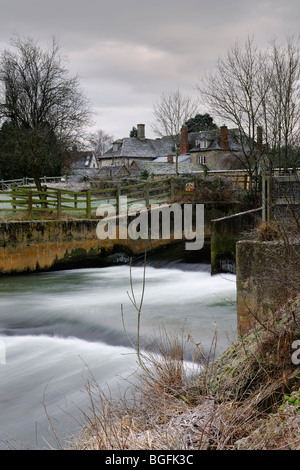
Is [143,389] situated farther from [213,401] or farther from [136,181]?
[136,181]

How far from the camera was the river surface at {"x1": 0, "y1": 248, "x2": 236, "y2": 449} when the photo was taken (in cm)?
625

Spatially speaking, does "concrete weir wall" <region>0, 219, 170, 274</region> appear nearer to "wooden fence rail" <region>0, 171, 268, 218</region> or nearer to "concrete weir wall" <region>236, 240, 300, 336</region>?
"wooden fence rail" <region>0, 171, 268, 218</region>

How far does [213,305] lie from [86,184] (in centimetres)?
2801

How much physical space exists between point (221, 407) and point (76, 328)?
6.81m

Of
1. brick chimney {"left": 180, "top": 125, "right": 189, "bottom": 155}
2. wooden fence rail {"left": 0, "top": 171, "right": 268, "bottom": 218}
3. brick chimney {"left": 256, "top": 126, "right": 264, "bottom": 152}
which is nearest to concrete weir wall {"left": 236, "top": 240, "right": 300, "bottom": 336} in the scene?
wooden fence rail {"left": 0, "top": 171, "right": 268, "bottom": 218}

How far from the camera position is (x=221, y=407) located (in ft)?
13.0

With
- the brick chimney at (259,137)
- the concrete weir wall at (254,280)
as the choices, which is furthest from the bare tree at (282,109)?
the concrete weir wall at (254,280)

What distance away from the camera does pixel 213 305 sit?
11.9 metres

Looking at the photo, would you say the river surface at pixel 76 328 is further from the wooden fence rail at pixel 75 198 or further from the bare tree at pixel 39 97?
the bare tree at pixel 39 97

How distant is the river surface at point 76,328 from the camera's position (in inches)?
246

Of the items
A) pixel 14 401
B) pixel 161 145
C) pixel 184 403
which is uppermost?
pixel 161 145

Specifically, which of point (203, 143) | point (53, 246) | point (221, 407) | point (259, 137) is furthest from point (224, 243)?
point (203, 143)

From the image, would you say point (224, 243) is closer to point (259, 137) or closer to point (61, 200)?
point (61, 200)

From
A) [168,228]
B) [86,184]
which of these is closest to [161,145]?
[86,184]
